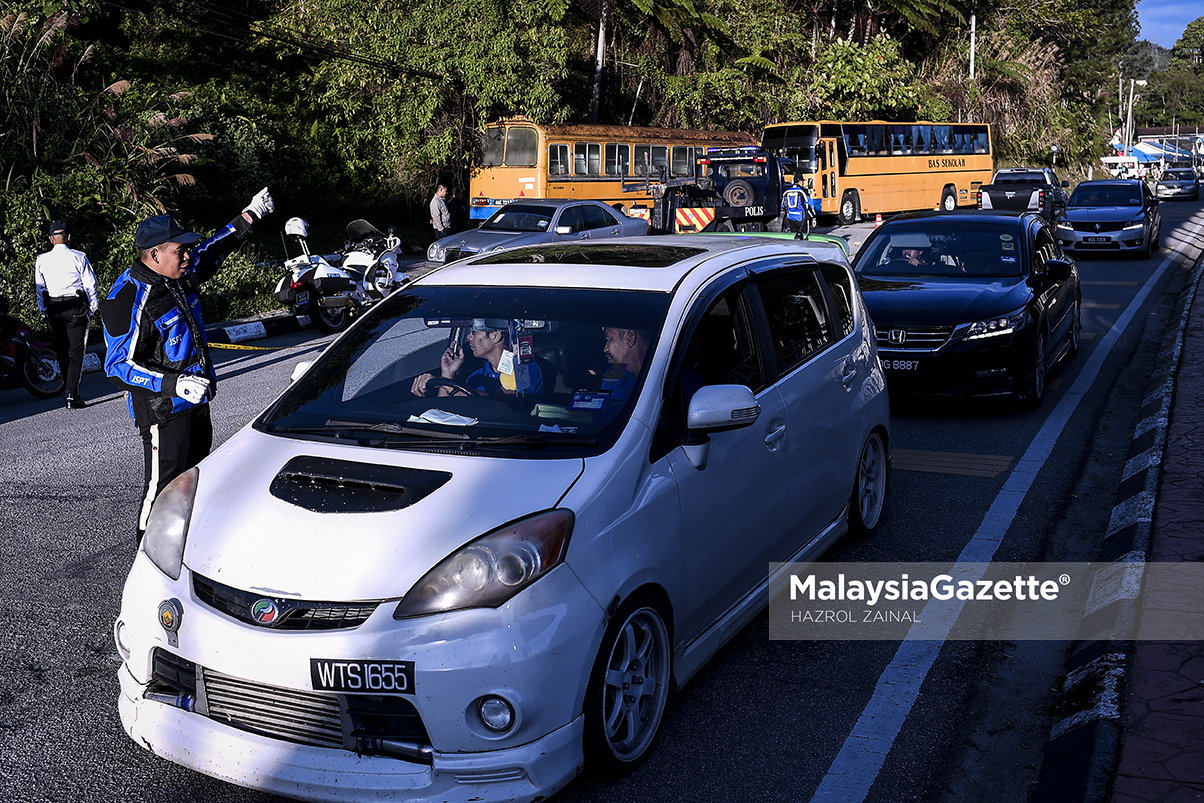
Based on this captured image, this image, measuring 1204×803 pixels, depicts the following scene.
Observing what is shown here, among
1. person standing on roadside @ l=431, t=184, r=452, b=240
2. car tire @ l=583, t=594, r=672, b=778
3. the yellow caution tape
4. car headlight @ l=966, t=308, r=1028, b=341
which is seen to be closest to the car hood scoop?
car tire @ l=583, t=594, r=672, b=778

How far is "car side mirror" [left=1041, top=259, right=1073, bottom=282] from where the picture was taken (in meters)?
9.98

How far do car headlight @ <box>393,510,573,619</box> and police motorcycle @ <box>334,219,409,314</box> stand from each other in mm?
13491

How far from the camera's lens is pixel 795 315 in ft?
16.7

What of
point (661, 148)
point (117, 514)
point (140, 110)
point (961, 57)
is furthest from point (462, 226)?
point (961, 57)

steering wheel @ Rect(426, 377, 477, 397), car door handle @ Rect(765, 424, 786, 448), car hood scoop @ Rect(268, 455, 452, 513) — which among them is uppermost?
steering wheel @ Rect(426, 377, 477, 397)

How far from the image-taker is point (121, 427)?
9.45 metres

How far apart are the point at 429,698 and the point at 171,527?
1.15m

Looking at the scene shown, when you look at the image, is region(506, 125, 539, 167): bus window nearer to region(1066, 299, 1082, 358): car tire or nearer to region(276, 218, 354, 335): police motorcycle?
region(276, 218, 354, 335): police motorcycle

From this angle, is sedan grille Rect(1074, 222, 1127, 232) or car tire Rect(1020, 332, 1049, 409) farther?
sedan grille Rect(1074, 222, 1127, 232)

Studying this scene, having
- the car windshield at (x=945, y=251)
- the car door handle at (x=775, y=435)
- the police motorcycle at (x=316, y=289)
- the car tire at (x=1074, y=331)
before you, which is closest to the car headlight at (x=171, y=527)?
the car door handle at (x=775, y=435)

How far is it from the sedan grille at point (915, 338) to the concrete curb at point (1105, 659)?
178 centimetres

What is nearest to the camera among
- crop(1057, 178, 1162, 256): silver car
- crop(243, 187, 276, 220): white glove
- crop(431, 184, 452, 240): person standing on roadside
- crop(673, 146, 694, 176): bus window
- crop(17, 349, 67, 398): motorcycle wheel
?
crop(243, 187, 276, 220): white glove

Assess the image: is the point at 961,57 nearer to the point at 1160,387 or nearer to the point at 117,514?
the point at 1160,387

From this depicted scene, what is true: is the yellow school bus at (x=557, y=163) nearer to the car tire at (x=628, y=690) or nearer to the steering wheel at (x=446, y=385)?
the steering wheel at (x=446, y=385)
